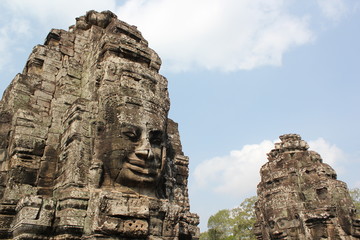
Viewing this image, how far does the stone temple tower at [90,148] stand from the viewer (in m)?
4.49

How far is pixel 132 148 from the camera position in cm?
503

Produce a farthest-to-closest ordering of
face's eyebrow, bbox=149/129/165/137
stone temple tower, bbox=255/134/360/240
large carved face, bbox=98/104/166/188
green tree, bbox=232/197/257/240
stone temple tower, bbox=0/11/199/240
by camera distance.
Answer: green tree, bbox=232/197/257/240 < stone temple tower, bbox=255/134/360/240 < face's eyebrow, bbox=149/129/165/137 < large carved face, bbox=98/104/166/188 < stone temple tower, bbox=0/11/199/240

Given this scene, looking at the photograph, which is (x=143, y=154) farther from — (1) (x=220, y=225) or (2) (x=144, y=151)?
(1) (x=220, y=225)

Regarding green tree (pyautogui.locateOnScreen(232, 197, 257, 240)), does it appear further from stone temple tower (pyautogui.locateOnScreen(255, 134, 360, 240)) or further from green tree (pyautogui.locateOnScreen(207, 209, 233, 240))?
stone temple tower (pyautogui.locateOnScreen(255, 134, 360, 240))

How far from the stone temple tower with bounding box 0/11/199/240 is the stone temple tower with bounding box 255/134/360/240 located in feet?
21.0

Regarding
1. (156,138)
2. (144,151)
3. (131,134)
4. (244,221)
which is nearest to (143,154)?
(144,151)

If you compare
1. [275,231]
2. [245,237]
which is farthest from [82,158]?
[245,237]

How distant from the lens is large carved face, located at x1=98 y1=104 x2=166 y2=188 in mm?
4883

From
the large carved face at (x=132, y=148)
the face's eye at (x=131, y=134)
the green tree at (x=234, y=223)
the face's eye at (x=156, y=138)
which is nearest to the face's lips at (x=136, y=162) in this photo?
the large carved face at (x=132, y=148)

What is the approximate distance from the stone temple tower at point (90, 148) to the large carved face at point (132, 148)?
16 mm

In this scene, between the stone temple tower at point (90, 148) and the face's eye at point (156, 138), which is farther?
the face's eye at point (156, 138)

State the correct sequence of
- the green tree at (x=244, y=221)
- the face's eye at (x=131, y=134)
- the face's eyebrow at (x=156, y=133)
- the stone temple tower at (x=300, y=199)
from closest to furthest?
the face's eye at (x=131, y=134) < the face's eyebrow at (x=156, y=133) < the stone temple tower at (x=300, y=199) < the green tree at (x=244, y=221)

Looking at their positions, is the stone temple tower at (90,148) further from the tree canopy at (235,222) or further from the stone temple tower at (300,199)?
the tree canopy at (235,222)

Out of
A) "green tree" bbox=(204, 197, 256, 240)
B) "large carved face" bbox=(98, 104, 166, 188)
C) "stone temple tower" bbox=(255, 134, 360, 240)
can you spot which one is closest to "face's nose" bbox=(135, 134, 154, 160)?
"large carved face" bbox=(98, 104, 166, 188)
